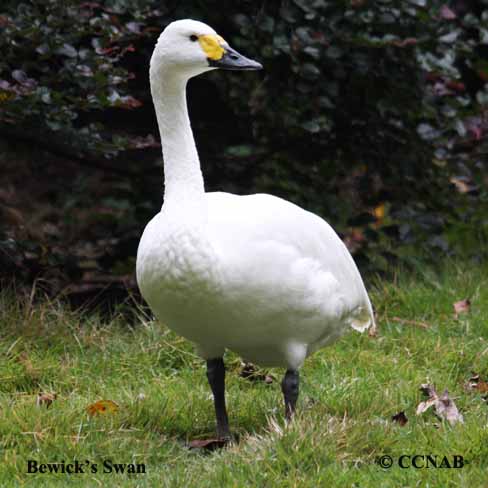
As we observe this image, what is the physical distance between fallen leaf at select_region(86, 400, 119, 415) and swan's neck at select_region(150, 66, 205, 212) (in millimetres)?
891

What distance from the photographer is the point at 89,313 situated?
600 cm

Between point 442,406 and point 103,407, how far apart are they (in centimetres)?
138

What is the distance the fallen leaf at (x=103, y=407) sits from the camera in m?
4.34

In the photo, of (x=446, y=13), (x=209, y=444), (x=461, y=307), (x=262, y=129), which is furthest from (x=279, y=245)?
(x=446, y=13)

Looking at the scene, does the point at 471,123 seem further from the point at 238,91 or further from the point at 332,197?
the point at 238,91

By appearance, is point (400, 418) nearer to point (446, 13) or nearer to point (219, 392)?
point (219, 392)

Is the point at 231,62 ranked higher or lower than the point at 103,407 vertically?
higher

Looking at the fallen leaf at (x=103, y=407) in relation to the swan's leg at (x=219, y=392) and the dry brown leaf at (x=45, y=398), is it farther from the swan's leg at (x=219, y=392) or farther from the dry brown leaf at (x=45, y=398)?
the swan's leg at (x=219, y=392)

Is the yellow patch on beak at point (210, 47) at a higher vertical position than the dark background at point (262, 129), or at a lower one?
higher

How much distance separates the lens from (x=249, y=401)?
469cm

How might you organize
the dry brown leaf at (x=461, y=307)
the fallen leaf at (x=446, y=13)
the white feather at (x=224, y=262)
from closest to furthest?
the white feather at (x=224, y=262) < the dry brown leaf at (x=461, y=307) < the fallen leaf at (x=446, y=13)

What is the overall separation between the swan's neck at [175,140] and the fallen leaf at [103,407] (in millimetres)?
891

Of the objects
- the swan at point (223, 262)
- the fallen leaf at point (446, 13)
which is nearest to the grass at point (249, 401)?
the swan at point (223, 262)

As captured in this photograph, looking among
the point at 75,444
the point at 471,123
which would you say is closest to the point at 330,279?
the point at 75,444
